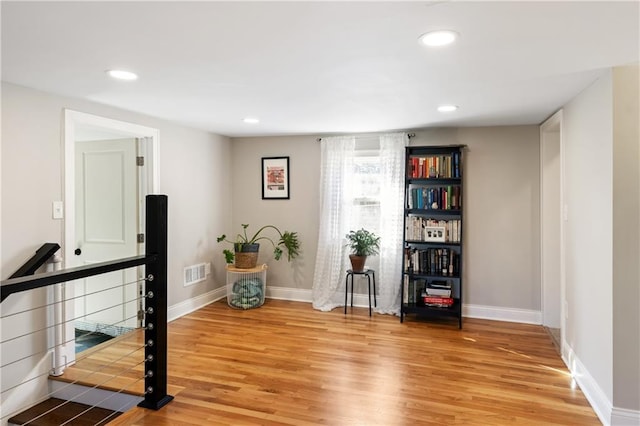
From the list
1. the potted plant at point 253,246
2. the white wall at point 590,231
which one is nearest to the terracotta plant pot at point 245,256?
the potted plant at point 253,246

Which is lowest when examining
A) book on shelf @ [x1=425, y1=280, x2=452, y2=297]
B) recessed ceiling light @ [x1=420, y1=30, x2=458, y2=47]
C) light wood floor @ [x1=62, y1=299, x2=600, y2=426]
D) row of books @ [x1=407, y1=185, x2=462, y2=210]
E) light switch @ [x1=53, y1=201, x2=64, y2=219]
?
light wood floor @ [x1=62, y1=299, x2=600, y2=426]

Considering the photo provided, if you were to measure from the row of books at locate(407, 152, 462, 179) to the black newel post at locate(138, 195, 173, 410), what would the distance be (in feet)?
9.39

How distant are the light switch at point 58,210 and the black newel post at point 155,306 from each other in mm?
1072

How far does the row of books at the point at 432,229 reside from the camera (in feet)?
14.3

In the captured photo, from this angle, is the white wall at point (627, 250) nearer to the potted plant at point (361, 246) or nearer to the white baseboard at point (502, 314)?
the white baseboard at point (502, 314)

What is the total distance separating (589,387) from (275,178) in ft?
13.1

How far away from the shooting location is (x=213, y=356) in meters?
3.44

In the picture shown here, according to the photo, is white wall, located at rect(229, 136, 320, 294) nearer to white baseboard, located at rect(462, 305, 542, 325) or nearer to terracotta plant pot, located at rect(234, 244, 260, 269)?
terracotta plant pot, located at rect(234, 244, 260, 269)

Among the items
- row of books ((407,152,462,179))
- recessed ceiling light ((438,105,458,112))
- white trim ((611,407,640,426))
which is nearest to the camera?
white trim ((611,407,640,426))

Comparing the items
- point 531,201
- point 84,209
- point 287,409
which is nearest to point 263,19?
point 287,409

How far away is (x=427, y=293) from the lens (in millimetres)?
4469

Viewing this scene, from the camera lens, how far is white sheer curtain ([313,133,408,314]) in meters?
4.71

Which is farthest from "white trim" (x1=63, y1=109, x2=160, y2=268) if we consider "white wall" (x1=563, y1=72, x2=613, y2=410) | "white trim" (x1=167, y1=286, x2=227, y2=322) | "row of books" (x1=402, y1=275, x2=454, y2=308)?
"white wall" (x1=563, y1=72, x2=613, y2=410)

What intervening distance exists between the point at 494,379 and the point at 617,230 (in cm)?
141
